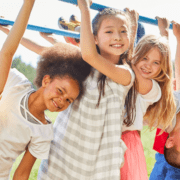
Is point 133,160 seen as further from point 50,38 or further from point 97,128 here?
point 50,38

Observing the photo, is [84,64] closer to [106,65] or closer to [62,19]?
[106,65]

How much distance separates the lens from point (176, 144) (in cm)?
145

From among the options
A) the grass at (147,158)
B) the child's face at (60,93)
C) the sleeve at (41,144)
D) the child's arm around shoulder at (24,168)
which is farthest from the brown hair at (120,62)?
the grass at (147,158)

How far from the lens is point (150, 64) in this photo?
112cm

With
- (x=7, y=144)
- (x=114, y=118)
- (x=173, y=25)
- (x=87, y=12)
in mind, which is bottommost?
(x=7, y=144)

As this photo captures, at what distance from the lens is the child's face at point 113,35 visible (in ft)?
3.20

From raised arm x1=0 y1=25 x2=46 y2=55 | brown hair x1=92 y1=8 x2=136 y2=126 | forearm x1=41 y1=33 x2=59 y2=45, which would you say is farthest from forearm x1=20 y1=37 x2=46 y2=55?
brown hair x1=92 y1=8 x2=136 y2=126

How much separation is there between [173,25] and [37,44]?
2.40ft

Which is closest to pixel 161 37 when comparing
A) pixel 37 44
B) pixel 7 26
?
pixel 37 44

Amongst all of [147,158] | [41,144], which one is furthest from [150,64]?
[147,158]

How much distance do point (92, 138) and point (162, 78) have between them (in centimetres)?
44

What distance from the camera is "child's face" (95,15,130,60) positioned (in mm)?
975

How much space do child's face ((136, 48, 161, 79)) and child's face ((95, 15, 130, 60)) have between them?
173 mm

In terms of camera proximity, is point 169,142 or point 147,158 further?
point 147,158
